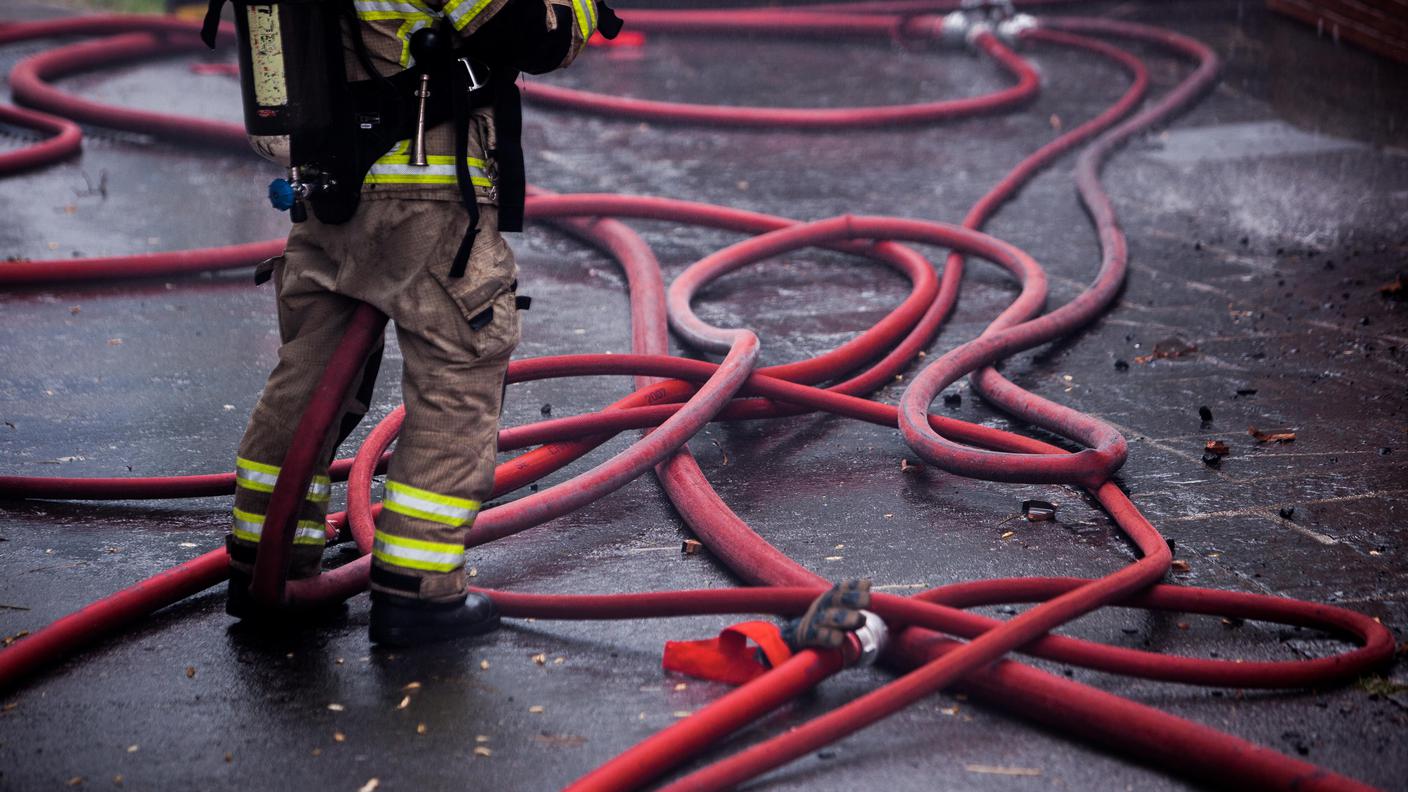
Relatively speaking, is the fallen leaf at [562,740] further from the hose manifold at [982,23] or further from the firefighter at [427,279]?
the hose manifold at [982,23]

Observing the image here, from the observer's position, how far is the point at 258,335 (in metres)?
4.71

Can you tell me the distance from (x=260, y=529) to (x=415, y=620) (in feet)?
1.38

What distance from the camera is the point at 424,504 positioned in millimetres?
2744

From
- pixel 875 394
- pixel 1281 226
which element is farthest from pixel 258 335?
pixel 1281 226

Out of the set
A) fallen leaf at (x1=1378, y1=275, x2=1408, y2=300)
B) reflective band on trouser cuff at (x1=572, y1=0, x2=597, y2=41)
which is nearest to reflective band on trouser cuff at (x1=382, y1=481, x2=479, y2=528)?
reflective band on trouser cuff at (x1=572, y1=0, x2=597, y2=41)

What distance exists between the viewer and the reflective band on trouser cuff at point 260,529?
2.86m

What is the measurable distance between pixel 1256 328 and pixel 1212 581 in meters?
1.95

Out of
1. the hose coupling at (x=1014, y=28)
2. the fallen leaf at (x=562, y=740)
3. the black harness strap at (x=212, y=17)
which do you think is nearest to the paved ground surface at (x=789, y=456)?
the fallen leaf at (x=562, y=740)

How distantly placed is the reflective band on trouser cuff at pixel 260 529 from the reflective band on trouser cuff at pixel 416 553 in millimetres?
211

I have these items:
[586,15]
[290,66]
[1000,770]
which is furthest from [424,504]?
[1000,770]

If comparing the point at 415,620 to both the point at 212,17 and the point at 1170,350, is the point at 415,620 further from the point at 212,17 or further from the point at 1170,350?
the point at 1170,350

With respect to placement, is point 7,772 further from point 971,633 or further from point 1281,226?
point 1281,226

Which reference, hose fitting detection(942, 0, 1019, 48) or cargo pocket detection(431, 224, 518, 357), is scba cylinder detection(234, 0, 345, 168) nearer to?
cargo pocket detection(431, 224, 518, 357)

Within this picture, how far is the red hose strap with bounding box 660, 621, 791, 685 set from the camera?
8.57ft
